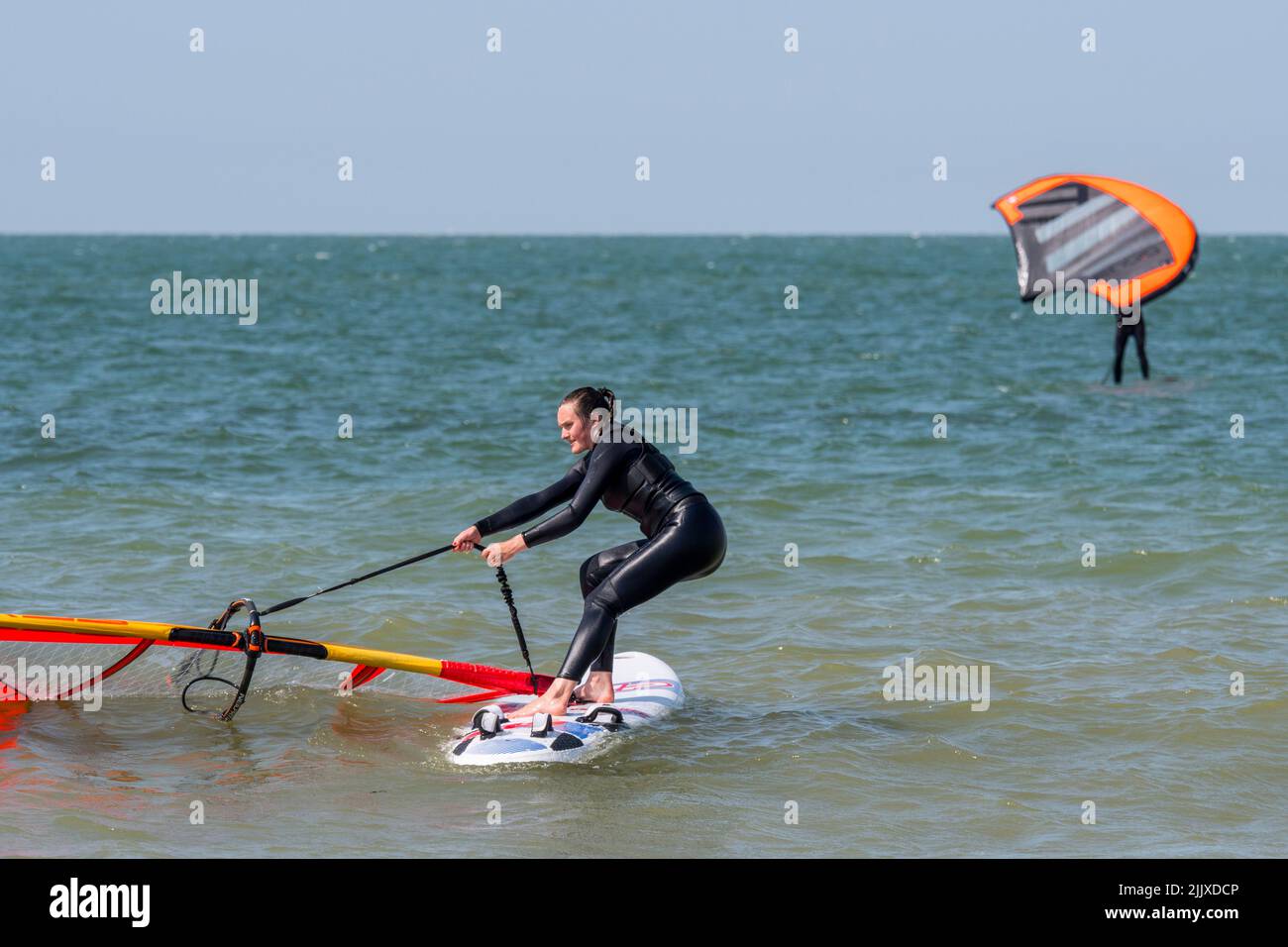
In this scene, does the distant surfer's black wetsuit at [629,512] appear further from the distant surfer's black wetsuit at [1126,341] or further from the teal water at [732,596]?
the distant surfer's black wetsuit at [1126,341]

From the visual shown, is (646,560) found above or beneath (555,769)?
above

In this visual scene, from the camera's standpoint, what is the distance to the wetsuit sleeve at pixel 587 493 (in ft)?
25.2

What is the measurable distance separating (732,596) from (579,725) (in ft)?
12.5

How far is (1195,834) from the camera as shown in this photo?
22.2 feet

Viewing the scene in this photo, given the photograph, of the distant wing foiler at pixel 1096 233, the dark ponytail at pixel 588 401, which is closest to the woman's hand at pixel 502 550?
the dark ponytail at pixel 588 401

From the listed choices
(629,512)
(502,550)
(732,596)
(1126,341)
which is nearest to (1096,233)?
(1126,341)

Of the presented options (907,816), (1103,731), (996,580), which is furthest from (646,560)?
(996,580)

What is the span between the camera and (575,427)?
781 cm

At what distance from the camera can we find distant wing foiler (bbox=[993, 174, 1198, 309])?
24.1 metres

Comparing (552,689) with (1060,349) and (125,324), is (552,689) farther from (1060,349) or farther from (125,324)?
(125,324)

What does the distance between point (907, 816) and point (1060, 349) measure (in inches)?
1160

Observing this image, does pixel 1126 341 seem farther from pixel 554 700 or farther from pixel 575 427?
pixel 554 700

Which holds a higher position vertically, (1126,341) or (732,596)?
(1126,341)

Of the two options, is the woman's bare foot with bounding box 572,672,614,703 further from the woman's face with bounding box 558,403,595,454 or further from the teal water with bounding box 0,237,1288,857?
the woman's face with bounding box 558,403,595,454
